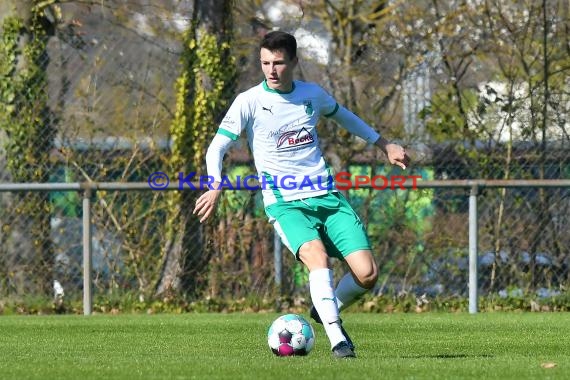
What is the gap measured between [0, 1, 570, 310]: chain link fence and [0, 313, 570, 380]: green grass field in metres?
0.94

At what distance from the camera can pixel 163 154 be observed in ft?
42.5

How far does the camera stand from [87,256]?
472 inches

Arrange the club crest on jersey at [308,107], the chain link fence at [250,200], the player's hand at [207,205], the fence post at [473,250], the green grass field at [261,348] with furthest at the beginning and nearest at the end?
the chain link fence at [250,200] < the fence post at [473,250] < the club crest on jersey at [308,107] < the player's hand at [207,205] < the green grass field at [261,348]

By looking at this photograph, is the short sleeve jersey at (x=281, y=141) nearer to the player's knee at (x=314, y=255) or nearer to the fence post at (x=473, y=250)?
the player's knee at (x=314, y=255)

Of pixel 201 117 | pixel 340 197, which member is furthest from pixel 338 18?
pixel 340 197

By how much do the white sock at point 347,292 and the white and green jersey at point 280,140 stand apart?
0.59 meters

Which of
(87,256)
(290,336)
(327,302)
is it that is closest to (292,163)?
(327,302)

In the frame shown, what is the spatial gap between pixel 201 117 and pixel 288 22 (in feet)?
10.5

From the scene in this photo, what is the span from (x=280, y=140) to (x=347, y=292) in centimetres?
101

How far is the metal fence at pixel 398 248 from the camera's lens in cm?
1215

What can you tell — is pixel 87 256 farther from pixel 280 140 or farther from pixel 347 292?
pixel 280 140

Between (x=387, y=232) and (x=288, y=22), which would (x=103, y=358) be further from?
(x=288, y=22)

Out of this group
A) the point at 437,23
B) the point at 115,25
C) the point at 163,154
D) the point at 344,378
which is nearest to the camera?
the point at 344,378

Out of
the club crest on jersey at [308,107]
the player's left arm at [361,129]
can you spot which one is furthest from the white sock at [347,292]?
the club crest on jersey at [308,107]
